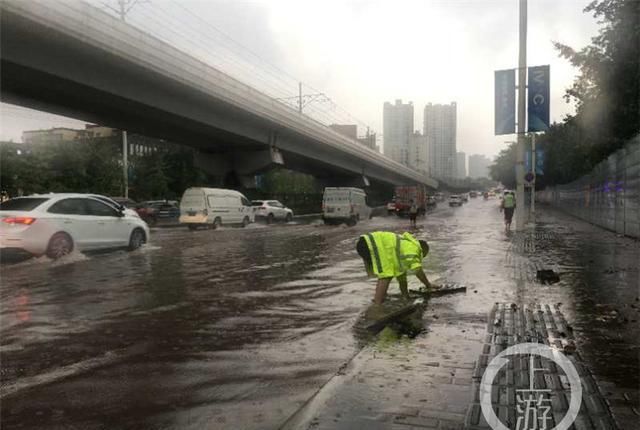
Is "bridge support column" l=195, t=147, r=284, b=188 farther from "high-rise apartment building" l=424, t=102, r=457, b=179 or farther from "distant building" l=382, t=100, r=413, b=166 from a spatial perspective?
"high-rise apartment building" l=424, t=102, r=457, b=179

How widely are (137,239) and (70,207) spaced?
2839mm

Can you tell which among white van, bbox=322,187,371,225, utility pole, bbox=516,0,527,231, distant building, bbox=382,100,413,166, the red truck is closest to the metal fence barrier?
utility pole, bbox=516,0,527,231

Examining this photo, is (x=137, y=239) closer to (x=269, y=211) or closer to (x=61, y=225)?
(x=61, y=225)

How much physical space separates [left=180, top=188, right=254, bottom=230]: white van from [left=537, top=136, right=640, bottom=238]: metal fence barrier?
18.7m

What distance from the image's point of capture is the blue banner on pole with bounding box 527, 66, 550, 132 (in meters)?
17.2

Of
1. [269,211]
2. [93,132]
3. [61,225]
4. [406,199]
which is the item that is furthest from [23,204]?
[93,132]

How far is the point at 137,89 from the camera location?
1022 inches

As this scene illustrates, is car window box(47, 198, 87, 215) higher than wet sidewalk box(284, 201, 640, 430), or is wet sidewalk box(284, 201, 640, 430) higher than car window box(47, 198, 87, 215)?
car window box(47, 198, 87, 215)

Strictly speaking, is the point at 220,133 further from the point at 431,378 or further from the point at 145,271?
the point at 431,378

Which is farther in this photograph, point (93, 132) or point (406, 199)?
point (93, 132)

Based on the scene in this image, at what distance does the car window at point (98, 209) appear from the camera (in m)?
14.4

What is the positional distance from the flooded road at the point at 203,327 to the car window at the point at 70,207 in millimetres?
1124

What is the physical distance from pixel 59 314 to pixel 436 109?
415ft

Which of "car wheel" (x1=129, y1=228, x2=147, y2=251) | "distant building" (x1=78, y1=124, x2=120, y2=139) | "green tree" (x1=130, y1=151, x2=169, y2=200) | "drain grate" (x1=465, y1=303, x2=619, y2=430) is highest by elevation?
"distant building" (x1=78, y1=124, x2=120, y2=139)
